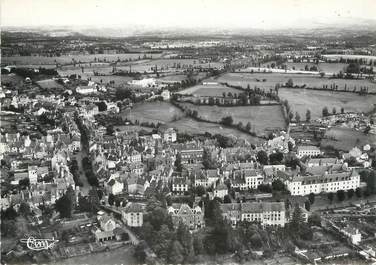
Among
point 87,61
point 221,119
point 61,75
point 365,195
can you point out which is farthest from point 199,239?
point 87,61

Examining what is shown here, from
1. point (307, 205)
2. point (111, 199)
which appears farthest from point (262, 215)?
point (111, 199)

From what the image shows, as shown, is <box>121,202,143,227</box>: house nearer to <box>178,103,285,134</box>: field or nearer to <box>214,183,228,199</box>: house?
<box>214,183,228,199</box>: house

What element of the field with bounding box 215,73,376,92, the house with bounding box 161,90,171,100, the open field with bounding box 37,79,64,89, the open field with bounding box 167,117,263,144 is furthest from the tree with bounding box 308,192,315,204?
the open field with bounding box 37,79,64,89

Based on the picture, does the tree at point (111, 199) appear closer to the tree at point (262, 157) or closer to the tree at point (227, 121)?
the tree at point (262, 157)

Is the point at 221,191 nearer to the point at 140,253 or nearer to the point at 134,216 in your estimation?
the point at 134,216

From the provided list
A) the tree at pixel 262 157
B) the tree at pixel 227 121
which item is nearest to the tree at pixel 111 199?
the tree at pixel 262 157
